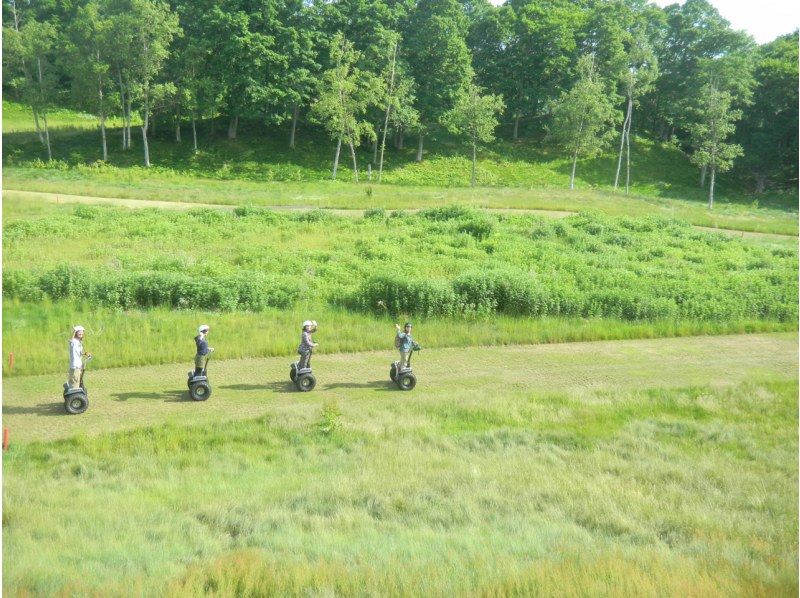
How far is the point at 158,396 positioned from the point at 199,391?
3.68 ft

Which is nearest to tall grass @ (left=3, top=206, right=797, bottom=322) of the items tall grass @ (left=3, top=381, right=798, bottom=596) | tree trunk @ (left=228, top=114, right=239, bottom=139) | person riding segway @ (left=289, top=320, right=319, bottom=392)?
person riding segway @ (left=289, top=320, right=319, bottom=392)

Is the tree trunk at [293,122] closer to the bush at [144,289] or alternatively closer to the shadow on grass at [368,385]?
the bush at [144,289]

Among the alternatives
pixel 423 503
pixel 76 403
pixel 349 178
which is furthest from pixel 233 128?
pixel 423 503

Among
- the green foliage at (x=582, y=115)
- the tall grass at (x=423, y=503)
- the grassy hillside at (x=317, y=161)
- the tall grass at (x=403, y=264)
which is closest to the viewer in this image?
the tall grass at (x=423, y=503)

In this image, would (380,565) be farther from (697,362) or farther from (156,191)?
(156,191)

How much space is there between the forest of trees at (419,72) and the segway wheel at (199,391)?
44.4m

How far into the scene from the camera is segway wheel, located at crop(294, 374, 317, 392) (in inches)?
666

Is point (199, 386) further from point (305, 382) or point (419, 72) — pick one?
point (419, 72)

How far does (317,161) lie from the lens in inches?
2623

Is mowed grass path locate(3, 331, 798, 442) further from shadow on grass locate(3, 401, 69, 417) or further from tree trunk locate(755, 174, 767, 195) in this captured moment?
tree trunk locate(755, 174, 767, 195)

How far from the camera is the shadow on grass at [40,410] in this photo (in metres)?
14.7

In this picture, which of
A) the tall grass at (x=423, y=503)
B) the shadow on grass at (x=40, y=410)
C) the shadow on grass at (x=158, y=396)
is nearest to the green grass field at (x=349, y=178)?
→ the shadow on grass at (x=158, y=396)

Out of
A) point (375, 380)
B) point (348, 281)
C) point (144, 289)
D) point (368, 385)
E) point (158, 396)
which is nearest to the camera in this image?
point (158, 396)

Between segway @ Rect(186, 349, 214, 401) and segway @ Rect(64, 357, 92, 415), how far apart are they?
7.56 ft
